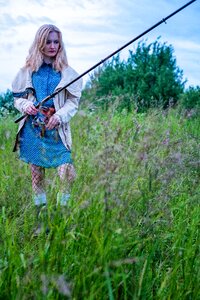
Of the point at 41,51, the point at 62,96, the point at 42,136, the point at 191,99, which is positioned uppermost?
the point at 191,99

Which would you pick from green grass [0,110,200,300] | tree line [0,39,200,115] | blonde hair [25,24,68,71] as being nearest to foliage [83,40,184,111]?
tree line [0,39,200,115]

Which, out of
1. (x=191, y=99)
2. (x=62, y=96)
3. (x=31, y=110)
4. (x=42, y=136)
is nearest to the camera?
(x=31, y=110)

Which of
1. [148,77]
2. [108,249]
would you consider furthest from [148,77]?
[108,249]

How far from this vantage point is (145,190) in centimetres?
267

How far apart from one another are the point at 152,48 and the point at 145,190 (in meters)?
9.91

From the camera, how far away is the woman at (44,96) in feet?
12.9

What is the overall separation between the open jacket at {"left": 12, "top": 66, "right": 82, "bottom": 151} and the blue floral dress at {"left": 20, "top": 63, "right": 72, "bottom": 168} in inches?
1.6

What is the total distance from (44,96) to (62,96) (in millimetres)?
135

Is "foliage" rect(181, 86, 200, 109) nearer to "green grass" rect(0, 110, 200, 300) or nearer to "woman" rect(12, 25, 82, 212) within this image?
"woman" rect(12, 25, 82, 212)

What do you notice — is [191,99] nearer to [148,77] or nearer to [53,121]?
[148,77]

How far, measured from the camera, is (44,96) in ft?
13.2

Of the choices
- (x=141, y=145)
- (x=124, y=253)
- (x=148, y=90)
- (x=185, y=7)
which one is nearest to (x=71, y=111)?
(x=185, y=7)

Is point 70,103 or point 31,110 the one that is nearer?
point 31,110

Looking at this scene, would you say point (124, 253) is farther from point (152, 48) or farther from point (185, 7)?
point (152, 48)
